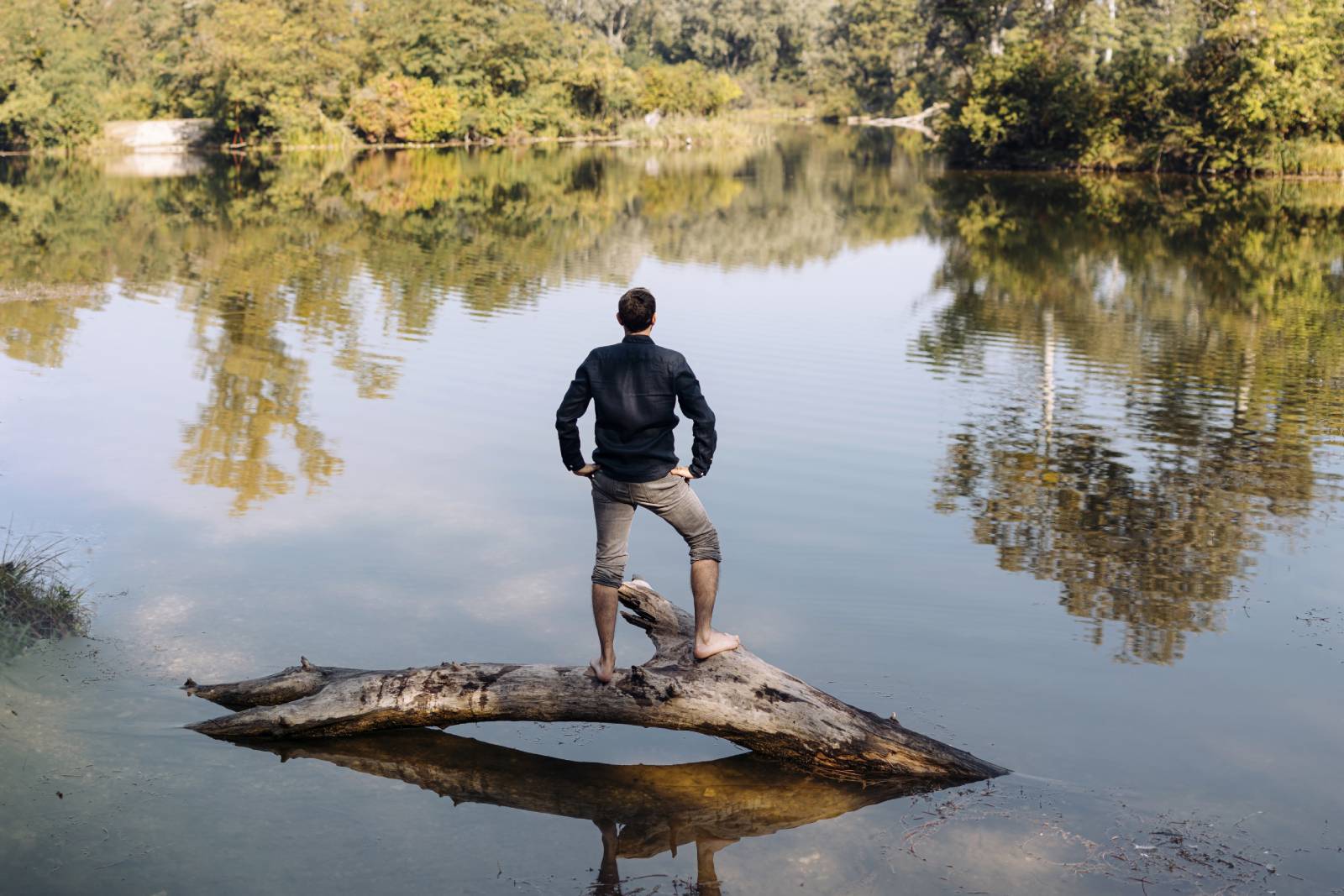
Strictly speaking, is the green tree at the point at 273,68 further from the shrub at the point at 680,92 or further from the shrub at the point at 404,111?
the shrub at the point at 680,92

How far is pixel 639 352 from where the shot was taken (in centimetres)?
619

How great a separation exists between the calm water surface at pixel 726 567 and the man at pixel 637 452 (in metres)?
0.85

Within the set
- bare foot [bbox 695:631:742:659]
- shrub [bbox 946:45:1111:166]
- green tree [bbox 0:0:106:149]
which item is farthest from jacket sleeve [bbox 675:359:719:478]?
green tree [bbox 0:0:106:149]

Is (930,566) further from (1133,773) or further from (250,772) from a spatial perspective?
(250,772)

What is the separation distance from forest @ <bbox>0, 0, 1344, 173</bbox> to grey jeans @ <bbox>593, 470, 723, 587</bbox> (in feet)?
138

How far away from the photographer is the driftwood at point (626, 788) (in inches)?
232

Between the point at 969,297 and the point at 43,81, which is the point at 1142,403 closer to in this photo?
the point at 969,297

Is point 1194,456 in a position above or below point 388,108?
below

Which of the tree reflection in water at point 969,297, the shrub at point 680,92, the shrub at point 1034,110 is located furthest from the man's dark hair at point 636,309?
the shrub at point 680,92

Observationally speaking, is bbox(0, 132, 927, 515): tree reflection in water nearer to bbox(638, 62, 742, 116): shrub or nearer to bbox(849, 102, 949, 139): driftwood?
bbox(638, 62, 742, 116): shrub

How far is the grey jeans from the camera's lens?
6.30m

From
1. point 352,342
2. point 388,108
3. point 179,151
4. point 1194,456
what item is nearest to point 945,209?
point 352,342

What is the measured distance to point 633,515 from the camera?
6418 mm

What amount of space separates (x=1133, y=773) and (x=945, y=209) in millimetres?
31417
